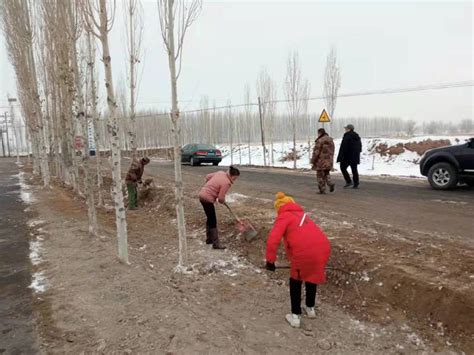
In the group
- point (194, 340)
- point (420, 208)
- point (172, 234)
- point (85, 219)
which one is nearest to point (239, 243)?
point (172, 234)

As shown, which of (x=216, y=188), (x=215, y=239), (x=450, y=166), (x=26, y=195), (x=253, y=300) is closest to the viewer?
(x=253, y=300)

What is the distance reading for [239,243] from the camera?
23.5 ft

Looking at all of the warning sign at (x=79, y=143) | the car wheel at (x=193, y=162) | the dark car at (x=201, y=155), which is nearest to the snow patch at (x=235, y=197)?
the warning sign at (x=79, y=143)

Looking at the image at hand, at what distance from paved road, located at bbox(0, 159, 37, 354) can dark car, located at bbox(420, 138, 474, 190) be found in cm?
994

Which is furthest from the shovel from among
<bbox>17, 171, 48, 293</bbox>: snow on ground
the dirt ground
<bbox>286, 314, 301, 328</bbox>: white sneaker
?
<bbox>17, 171, 48, 293</bbox>: snow on ground

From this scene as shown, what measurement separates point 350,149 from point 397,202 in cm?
236

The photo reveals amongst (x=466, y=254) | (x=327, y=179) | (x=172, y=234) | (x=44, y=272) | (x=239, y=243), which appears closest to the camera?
(x=466, y=254)

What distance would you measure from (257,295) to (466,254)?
2.72m

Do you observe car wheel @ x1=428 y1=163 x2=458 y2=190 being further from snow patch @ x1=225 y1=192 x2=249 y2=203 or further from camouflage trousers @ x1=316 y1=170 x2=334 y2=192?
snow patch @ x1=225 y1=192 x2=249 y2=203

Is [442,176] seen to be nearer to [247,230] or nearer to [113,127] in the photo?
[247,230]

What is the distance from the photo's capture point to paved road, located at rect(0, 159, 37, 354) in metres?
4.00

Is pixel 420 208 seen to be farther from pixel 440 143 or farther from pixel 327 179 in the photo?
Result: pixel 440 143

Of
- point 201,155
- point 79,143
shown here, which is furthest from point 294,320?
point 201,155

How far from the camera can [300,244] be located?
13.0 feet
